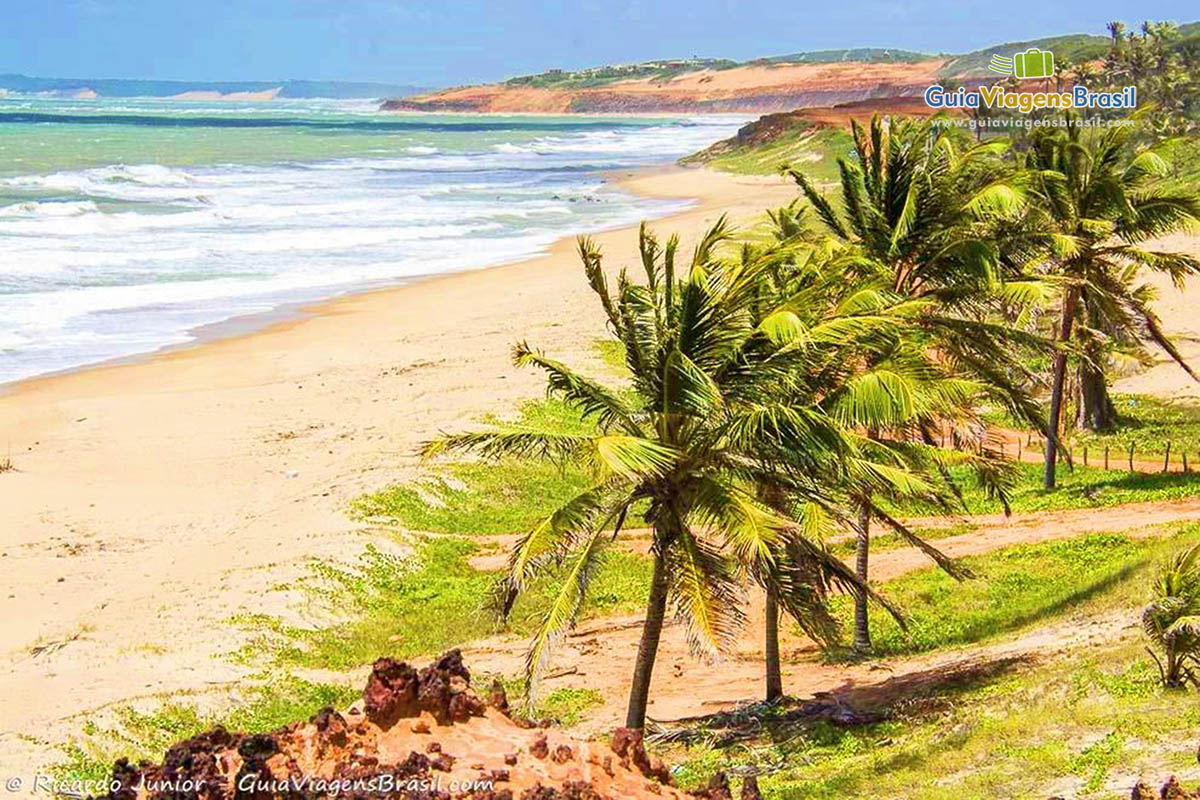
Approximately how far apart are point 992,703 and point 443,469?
13.1m

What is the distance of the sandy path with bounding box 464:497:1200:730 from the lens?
13906 millimetres

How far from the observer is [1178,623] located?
9977 millimetres

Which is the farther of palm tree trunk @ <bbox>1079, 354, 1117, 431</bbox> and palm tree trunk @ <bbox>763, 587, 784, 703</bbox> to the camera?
palm tree trunk @ <bbox>1079, 354, 1117, 431</bbox>

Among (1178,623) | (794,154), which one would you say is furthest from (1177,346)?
(794,154)

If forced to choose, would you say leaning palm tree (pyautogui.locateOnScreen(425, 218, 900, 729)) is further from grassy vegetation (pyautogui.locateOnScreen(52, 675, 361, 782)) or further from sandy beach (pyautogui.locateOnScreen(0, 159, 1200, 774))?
sandy beach (pyautogui.locateOnScreen(0, 159, 1200, 774))

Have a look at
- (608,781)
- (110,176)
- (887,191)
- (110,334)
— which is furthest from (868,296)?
(110,176)

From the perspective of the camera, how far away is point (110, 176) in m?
74.0

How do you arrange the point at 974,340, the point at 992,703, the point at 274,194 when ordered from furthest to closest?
the point at 274,194
the point at 974,340
the point at 992,703

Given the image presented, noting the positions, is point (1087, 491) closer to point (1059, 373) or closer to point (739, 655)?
point (1059, 373)

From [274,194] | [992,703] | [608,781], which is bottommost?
[992,703]

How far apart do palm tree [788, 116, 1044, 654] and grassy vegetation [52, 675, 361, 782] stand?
19.9 ft

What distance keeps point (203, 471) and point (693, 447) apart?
48.4ft

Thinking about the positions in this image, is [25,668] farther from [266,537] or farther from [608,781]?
[608,781]

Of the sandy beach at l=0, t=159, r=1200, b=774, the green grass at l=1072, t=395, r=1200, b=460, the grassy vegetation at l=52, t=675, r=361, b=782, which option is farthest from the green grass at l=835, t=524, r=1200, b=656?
the sandy beach at l=0, t=159, r=1200, b=774
